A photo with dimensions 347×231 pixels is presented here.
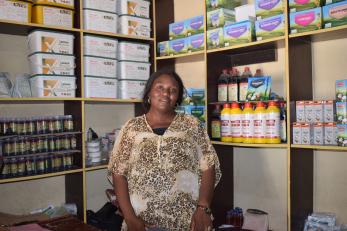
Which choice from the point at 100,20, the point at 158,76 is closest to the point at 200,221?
the point at 158,76

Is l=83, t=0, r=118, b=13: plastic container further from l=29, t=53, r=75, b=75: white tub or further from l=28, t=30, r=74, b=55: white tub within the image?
l=29, t=53, r=75, b=75: white tub

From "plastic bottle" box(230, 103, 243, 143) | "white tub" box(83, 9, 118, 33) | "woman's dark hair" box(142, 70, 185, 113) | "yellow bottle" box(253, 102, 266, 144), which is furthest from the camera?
"white tub" box(83, 9, 118, 33)

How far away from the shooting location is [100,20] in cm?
274

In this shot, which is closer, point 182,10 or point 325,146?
point 325,146

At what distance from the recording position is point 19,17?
2.35 meters

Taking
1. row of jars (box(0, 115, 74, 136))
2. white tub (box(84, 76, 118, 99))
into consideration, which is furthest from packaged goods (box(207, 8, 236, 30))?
row of jars (box(0, 115, 74, 136))

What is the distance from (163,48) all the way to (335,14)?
59.3 inches

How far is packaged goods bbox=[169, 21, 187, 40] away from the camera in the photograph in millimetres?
2854

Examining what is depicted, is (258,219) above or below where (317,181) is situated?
below

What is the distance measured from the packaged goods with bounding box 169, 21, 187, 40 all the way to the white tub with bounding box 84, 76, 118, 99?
0.66 metres

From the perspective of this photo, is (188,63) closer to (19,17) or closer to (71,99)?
(71,99)

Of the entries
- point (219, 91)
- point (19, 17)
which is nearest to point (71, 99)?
point (19, 17)

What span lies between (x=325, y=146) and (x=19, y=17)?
7.26 ft

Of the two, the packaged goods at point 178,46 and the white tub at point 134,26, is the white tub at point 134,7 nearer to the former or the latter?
the white tub at point 134,26
